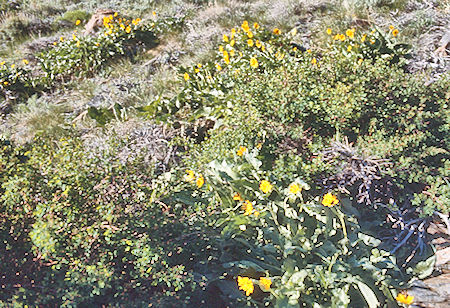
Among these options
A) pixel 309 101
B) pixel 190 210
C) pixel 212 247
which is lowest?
pixel 212 247

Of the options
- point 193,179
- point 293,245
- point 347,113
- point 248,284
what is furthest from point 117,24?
point 248,284

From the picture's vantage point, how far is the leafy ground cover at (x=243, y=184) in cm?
257

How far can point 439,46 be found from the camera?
495cm

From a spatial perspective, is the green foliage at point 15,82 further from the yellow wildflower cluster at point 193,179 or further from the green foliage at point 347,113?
the yellow wildflower cluster at point 193,179

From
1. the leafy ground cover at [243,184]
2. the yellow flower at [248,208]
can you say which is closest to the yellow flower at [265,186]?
the leafy ground cover at [243,184]

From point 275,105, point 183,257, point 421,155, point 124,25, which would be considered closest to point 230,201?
point 183,257

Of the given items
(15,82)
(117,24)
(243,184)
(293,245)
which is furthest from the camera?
(117,24)

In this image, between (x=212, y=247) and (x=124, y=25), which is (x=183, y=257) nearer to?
(x=212, y=247)

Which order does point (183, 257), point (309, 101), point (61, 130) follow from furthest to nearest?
1. point (61, 130)
2. point (309, 101)
3. point (183, 257)

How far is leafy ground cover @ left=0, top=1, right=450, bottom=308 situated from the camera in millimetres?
2568

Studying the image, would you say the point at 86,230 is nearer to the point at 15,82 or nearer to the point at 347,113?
the point at 347,113

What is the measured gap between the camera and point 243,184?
10.5ft

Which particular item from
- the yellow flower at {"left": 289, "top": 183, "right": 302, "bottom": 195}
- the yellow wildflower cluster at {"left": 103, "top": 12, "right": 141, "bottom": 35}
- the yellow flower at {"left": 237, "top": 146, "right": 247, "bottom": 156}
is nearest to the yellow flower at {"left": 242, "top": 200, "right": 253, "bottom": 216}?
the yellow flower at {"left": 289, "top": 183, "right": 302, "bottom": 195}

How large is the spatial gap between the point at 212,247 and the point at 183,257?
0.92 feet
